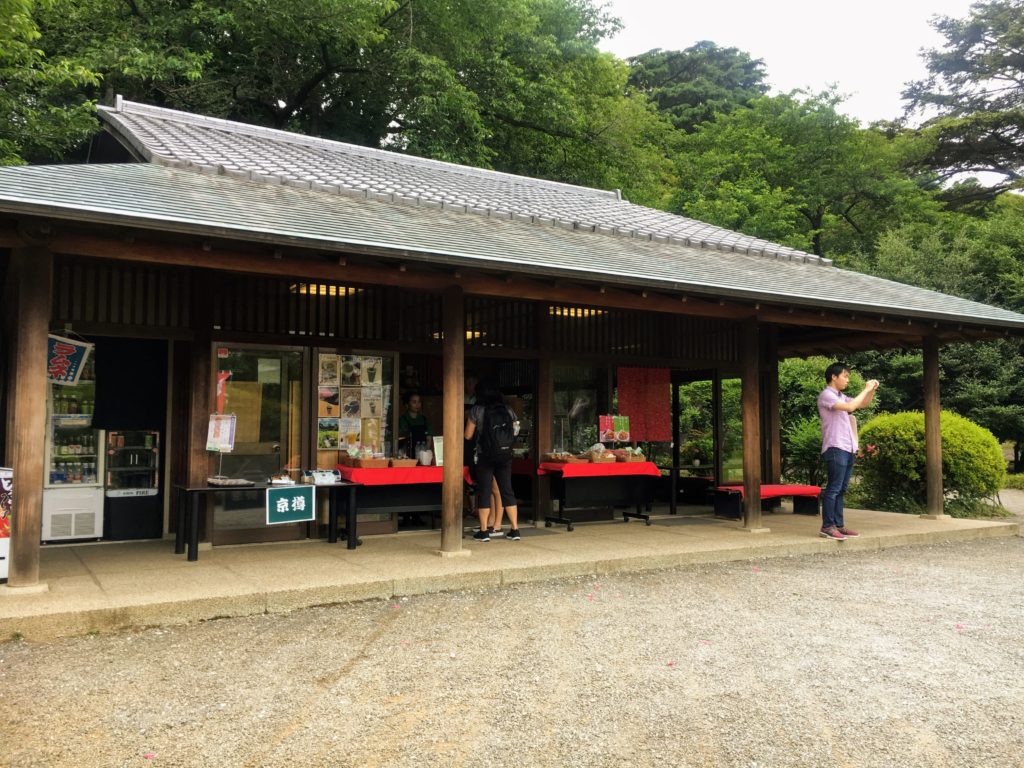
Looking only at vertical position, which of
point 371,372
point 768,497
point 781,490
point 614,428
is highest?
point 371,372

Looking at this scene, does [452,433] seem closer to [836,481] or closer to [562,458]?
[562,458]

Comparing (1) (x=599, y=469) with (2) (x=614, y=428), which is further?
(2) (x=614, y=428)

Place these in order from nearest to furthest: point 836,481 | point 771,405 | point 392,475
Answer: point 392,475 < point 836,481 < point 771,405

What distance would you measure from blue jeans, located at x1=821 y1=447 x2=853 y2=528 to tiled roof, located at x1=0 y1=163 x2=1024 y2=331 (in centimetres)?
163

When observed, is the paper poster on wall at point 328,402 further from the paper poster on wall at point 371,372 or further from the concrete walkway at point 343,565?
the concrete walkway at point 343,565

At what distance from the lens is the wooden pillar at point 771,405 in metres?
12.0

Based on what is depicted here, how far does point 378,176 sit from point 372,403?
11.3 ft

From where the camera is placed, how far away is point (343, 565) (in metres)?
6.79

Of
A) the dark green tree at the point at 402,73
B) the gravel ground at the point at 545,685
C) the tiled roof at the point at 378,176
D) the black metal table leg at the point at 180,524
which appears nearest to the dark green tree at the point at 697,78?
the dark green tree at the point at 402,73

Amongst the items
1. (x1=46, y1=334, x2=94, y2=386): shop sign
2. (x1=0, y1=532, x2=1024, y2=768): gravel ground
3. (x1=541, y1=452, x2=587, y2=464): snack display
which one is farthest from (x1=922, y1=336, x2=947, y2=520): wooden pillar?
(x1=46, y1=334, x2=94, y2=386): shop sign

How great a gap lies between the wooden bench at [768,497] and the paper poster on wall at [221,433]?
6.27 metres

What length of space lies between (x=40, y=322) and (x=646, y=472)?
267 inches

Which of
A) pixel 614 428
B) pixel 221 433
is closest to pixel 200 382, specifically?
pixel 221 433

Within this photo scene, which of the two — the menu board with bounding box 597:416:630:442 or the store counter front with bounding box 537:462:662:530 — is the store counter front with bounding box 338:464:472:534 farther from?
the menu board with bounding box 597:416:630:442
